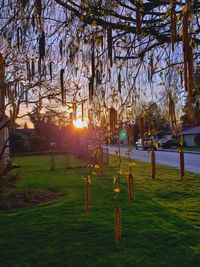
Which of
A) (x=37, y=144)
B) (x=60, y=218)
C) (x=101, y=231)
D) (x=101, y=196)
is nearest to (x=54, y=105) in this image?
(x=101, y=196)

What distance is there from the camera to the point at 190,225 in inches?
240

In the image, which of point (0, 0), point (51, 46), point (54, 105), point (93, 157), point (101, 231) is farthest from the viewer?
point (54, 105)

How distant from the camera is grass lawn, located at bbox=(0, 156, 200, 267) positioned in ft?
15.1

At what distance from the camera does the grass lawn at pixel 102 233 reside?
4.61 meters

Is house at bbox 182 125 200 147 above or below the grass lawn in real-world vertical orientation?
above

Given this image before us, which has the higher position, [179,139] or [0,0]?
[0,0]

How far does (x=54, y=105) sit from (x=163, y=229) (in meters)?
5.70

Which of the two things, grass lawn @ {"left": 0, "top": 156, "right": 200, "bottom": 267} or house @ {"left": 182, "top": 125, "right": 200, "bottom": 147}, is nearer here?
grass lawn @ {"left": 0, "top": 156, "right": 200, "bottom": 267}

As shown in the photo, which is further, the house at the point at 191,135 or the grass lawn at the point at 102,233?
the house at the point at 191,135

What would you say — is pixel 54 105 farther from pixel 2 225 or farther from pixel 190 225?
pixel 190 225

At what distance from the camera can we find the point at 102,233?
5668mm

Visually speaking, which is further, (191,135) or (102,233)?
(191,135)

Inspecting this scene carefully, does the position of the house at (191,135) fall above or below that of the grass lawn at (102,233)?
above

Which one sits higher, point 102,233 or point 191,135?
point 191,135
